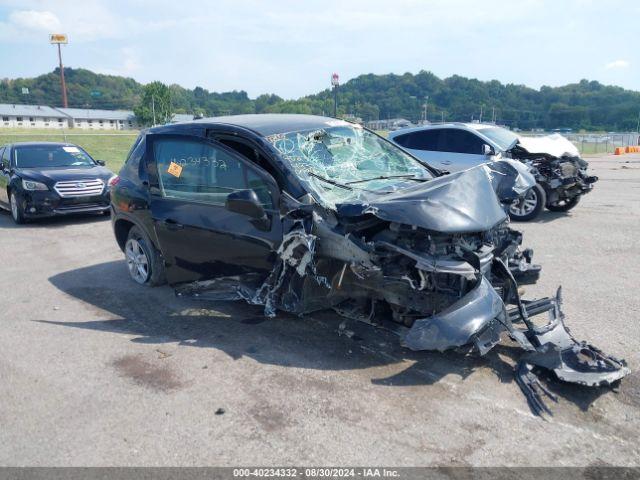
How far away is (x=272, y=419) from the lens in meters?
3.44

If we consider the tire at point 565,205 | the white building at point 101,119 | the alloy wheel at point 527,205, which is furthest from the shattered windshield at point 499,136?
the white building at point 101,119

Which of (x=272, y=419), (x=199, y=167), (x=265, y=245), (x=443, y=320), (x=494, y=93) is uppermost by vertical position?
(x=494, y=93)

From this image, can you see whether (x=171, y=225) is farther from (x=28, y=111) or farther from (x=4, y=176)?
(x=28, y=111)

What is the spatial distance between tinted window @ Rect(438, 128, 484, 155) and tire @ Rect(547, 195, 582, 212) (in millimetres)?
1812

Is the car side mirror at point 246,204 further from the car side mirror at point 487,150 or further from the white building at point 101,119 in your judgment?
the white building at point 101,119

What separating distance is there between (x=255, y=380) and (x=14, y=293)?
12.5ft

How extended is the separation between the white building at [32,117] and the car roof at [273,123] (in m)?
97.0

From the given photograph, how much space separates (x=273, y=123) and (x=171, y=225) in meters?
1.45

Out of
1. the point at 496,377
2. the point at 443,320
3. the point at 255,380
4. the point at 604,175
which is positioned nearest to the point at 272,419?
the point at 255,380

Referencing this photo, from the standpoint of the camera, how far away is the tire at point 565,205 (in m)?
10.5

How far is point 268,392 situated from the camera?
378 cm

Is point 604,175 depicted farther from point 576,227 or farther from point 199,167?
point 199,167

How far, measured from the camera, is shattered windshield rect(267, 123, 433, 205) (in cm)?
463

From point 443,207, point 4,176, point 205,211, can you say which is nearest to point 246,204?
point 205,211
